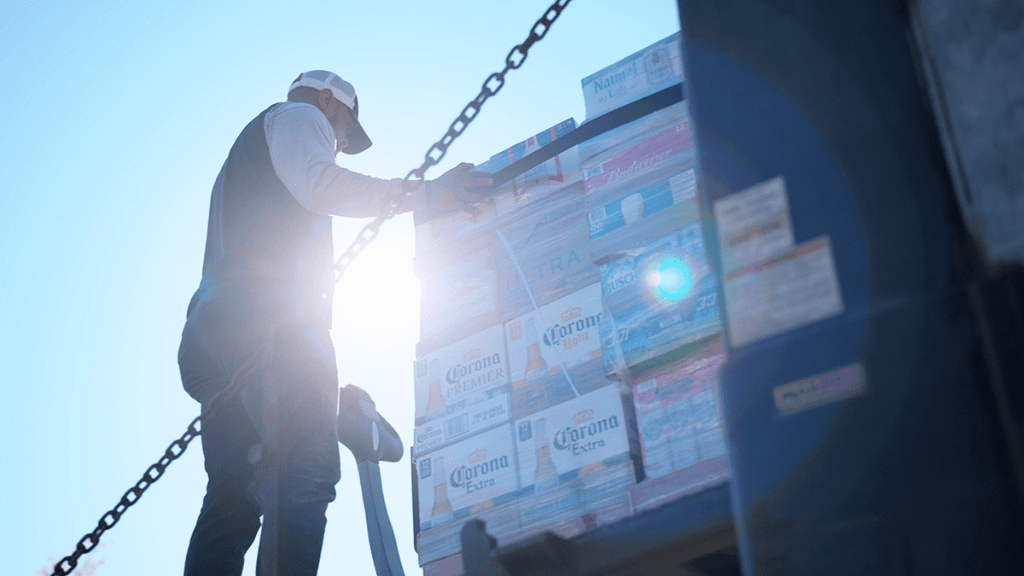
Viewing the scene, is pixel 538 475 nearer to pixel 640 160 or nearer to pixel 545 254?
pixel 545 254

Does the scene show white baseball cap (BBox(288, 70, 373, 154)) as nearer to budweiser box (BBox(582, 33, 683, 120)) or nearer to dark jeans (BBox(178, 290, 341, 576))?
dark jeans (BBox(178, 290, 341, 576))

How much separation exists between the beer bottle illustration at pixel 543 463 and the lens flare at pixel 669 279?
27.3 inches

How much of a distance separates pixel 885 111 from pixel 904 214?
159 mm

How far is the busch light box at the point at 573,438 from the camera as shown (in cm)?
352

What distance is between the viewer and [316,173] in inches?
107

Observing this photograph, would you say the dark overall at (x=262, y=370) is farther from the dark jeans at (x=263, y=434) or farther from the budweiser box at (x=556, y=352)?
the budweiser box at (x=556, y=352)

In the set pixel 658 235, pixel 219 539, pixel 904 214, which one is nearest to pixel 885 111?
pixel 904 214

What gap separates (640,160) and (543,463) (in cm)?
130

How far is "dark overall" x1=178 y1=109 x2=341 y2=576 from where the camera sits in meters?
2.36

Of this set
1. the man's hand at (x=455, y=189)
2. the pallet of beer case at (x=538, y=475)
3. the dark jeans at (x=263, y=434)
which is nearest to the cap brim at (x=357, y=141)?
the man's hand at (x=455, y=189)

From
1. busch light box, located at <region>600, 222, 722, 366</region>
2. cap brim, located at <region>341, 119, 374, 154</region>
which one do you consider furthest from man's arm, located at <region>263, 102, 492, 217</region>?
busch light box, located at <region>600, 222, 722, 366</region>

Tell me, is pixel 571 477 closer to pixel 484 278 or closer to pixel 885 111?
pixel 484 278

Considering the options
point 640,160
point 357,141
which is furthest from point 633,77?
point 357,141

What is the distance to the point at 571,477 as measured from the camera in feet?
11.7
